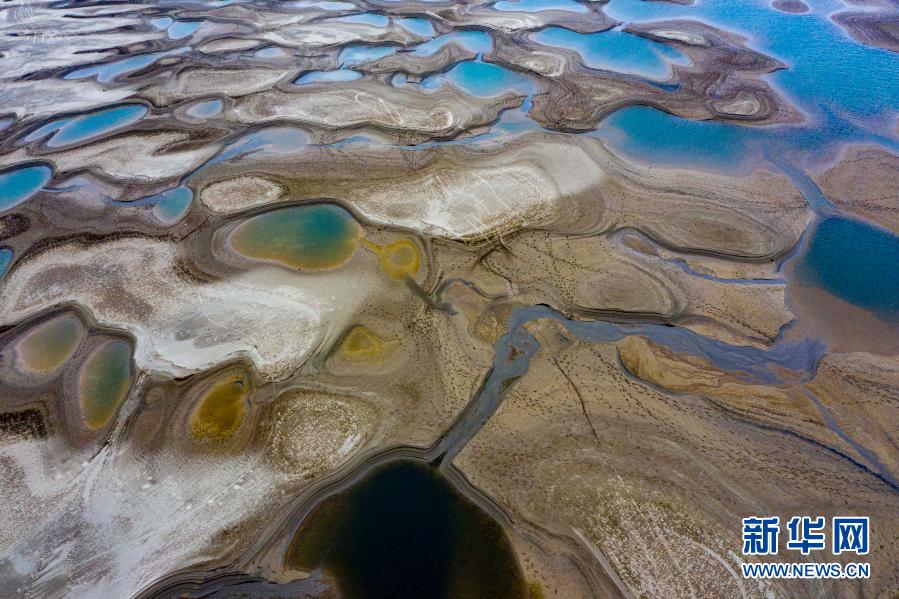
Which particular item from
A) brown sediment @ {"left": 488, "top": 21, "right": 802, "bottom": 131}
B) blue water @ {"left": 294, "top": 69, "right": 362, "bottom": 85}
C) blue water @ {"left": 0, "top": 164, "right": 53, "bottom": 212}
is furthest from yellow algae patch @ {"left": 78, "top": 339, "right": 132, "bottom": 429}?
brown sediment @ {"left": 488, "top": 21, "right": 802, "bottom": 131}

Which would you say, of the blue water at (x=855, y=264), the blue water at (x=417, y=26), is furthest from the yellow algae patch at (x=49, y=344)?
the blue water at (x=417, y=26)

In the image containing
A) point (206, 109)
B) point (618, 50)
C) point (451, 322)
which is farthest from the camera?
point (618, 50)

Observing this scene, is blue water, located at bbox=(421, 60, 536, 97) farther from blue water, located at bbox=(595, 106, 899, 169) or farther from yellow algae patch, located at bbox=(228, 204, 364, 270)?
yellow algae patch, located at bbox=(228, 204, 364, 270)

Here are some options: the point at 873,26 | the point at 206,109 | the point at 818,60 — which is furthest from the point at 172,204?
the point at 873,26

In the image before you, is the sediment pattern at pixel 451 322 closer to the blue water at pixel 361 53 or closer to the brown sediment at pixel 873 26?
the blue water at pixel 361 53

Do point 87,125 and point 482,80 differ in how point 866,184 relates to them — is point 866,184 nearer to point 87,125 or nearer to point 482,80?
point 482,80
